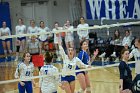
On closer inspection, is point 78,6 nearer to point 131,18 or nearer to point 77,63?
point 131,18

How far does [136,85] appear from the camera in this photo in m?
5.23

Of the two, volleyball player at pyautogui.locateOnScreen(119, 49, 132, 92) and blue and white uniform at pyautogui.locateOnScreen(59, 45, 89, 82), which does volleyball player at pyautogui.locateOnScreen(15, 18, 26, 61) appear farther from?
volleyball player at pyautogui.locateOnScreen(119, 49, 132, 92)

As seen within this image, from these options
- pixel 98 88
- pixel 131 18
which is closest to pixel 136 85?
pixel 98 88

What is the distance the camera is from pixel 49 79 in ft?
22.5

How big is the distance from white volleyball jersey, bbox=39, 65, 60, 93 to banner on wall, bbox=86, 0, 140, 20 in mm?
9040

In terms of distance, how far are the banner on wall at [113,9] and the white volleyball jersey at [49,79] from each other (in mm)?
9040

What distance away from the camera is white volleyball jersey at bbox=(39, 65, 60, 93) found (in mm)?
6805

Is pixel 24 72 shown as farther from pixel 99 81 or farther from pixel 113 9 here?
pixel 113 9

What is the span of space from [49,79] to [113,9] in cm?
954

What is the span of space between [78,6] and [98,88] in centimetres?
986

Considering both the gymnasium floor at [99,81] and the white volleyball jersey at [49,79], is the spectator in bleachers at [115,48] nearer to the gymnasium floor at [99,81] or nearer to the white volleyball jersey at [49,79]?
the gymnasium floor at [99,81]

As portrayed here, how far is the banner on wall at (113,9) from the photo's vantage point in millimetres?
15211

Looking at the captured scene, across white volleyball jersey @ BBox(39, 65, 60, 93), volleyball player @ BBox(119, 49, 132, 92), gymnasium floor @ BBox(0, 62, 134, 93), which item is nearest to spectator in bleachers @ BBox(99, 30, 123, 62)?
gymnasium floor @ BBox(0, 62, 134, 93)

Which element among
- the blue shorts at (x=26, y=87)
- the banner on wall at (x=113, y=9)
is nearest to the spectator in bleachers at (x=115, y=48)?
the banner on wall at (x=113, y=9)
